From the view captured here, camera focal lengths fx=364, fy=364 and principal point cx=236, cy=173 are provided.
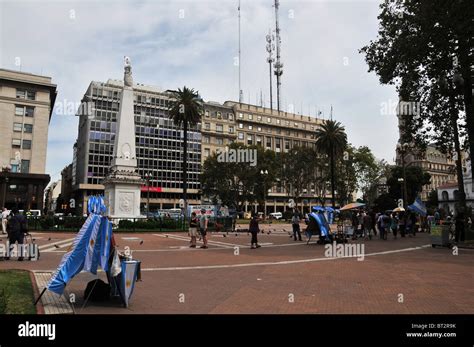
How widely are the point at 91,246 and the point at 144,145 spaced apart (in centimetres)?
7878

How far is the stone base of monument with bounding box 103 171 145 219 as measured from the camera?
1180 inches

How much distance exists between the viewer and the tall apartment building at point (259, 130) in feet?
314

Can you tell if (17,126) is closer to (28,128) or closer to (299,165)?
(28,128)

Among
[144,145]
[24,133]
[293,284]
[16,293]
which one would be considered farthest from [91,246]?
[144,145]

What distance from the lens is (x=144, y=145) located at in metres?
83.2

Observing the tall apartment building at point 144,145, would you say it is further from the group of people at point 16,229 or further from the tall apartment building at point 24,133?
the group of people at point 16,229

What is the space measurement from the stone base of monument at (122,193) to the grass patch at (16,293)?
20118 millimetres

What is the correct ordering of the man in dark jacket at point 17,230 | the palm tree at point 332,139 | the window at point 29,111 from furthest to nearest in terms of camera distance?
1. the window at point 29,111
2. the palm tree at point 332,139
3. the man in dark jacket at point 17,230

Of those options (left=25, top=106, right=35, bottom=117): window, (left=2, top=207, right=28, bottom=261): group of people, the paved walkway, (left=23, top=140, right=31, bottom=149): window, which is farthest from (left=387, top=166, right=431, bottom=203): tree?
(left=2, top=207, right=28, bottom=261): group of people

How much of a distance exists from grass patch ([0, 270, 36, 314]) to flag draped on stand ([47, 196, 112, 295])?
0.84 m

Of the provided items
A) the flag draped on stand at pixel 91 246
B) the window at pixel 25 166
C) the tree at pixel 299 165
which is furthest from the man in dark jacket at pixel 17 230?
the tree at pixel 299 165
